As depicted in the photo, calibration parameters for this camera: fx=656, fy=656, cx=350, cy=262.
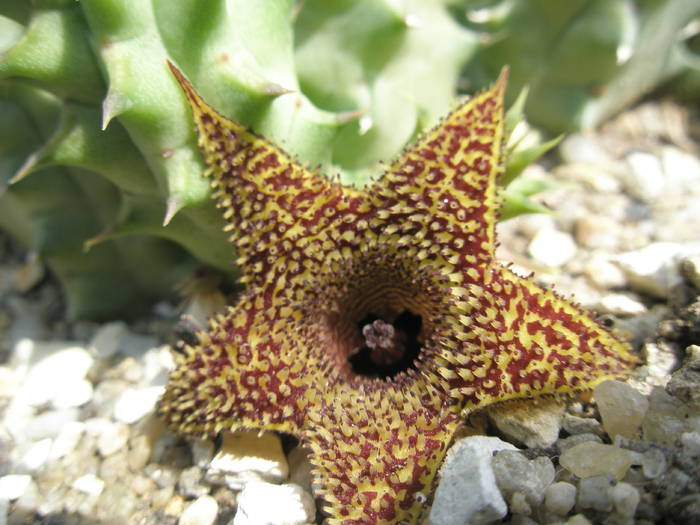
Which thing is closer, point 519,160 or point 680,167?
point 519,160

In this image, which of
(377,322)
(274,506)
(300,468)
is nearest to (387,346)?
(377,322)

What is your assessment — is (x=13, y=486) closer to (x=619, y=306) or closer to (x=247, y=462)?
(x=247, y=462)

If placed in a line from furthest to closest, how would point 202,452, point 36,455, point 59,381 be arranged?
point 59,381 → point 36,455 → point 202,452

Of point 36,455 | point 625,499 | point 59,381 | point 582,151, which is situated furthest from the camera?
point 582,151

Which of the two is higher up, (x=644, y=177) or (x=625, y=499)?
(x=644, y=177)

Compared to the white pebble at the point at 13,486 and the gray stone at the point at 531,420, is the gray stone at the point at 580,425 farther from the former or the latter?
the white pebble at the point at 13,486

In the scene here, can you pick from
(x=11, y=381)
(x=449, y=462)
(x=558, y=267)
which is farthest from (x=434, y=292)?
(x=11, y=381)

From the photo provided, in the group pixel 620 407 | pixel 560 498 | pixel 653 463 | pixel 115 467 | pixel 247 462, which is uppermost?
pixel 620 407

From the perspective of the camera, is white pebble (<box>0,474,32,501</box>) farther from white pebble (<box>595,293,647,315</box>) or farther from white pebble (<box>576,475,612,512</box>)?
white pebble (<box>595,293,647,315</box>)
